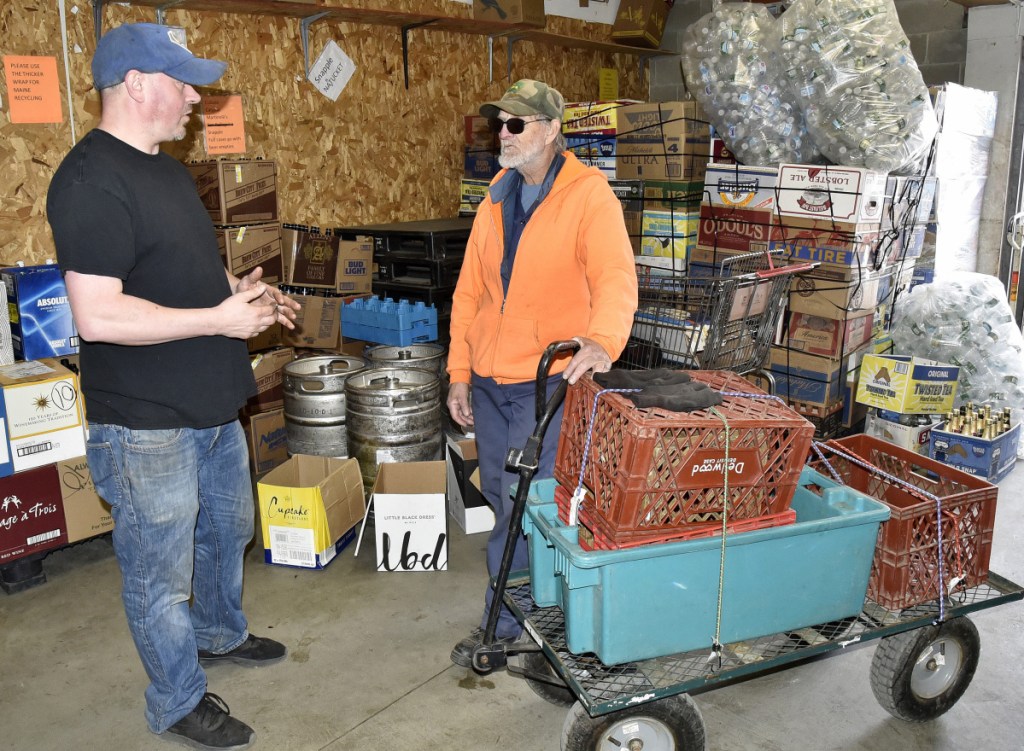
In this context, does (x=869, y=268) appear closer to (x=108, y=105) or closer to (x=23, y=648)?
(x=108, y=105)

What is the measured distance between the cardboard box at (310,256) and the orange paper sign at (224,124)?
517 mm

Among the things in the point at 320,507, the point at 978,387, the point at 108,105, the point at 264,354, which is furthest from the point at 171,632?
the point at 978,387

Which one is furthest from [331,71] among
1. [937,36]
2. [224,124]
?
[937,36]

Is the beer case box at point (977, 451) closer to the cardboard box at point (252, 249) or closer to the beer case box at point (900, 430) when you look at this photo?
the beer case box at point (900, 430)

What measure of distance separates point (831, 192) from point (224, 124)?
10.5ft

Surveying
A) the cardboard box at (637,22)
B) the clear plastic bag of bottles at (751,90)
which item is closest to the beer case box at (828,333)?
the clear plastic bag of bottles at (751,90)

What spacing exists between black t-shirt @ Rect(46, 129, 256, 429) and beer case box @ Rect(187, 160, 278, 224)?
2068 mm

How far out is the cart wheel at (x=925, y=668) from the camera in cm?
249

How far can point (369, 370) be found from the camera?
4176 millimetres

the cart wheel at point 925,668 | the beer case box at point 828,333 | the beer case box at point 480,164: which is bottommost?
the cart wheel at point 925,668

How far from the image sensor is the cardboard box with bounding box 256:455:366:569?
11.6 feet

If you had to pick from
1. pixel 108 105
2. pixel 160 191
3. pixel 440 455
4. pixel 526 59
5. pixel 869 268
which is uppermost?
pixel 526 59

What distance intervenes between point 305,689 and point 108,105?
186 centimetres

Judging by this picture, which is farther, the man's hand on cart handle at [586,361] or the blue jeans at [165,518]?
the blue jeans at [165,518]
